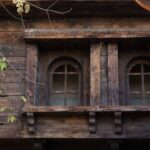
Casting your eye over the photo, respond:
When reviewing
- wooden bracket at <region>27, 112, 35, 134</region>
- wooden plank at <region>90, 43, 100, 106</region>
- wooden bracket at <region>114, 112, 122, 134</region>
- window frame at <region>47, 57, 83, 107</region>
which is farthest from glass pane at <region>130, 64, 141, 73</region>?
wooden bracket at <region>27, 112, 35, 134</region>

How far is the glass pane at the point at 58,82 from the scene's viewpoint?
806cm

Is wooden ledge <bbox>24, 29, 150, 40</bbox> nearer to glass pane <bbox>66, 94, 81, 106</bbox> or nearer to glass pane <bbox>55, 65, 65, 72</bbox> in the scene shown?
glass pane <bbox>55, 65, 65, 72</bbox>

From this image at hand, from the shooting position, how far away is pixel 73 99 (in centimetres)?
799

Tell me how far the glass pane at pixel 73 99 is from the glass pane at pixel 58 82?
0.20 m

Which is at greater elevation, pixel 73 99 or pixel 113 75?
pixel 113 75

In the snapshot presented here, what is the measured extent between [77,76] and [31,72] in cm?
89

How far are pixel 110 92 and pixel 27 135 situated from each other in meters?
1.59

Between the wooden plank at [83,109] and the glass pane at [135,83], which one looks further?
the glass pane at [135,83]

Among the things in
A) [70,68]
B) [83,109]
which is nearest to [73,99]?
[70,68]

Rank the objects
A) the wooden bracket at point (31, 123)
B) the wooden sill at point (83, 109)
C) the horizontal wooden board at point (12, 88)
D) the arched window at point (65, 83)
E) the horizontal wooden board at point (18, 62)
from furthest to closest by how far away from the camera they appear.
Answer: the arched window at point (65, 83)
the horizontal wooden board at point (18, 62)
the horizontal wooden board at point (12, 88)
the wooden bracket at point (31, 123)
the wooden sill at point (83, 109)

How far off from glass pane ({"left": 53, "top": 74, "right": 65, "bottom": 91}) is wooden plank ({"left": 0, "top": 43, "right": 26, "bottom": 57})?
0.73 meters
